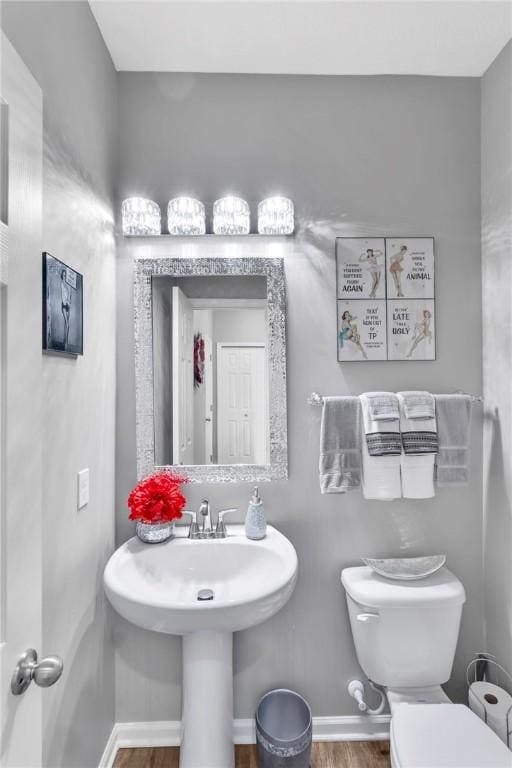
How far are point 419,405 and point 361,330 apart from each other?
35 cm

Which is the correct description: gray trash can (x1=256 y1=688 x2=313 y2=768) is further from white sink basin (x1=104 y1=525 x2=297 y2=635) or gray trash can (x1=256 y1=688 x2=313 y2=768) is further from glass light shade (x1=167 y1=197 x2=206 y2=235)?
glass light shade (x1=167 y1=197 x2=206 y2=235)

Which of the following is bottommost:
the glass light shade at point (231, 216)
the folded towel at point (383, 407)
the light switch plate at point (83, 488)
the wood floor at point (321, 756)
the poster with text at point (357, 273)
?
the wood floor at point (321, 756)

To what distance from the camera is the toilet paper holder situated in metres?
1.31

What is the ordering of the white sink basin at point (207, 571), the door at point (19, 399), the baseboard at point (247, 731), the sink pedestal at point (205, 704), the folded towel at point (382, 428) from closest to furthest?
the door at point (19, 399), the white sink basin at point (207, 571), the sink pedestal at point (205, 704), the folded towel at point (382, 428), the baseboard at point (247, 731)

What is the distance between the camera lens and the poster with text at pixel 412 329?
5.22 ft

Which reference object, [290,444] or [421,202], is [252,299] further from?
[421,202]

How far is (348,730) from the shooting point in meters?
1.57

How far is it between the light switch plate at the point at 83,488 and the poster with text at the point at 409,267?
1.24 metres

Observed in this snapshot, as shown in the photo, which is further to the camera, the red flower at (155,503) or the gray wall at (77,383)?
the red flower at (155,503)

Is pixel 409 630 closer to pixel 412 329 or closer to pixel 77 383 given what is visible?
pixel 412 329

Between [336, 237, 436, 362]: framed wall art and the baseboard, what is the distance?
4.48 ft

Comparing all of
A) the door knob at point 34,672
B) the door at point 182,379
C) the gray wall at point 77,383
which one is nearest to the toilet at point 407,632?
the door at point 182,379

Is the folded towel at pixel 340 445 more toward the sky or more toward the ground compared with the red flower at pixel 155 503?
more toward the sky

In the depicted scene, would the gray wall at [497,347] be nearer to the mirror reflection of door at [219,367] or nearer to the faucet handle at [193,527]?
the mirror reflection of door at [219,367]
